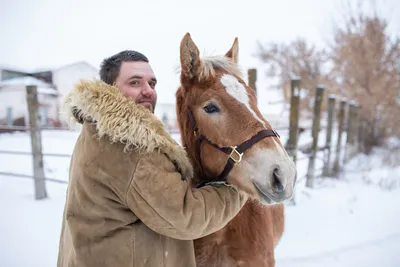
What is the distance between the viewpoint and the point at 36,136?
5.31 m

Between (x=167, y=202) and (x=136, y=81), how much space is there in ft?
2.39

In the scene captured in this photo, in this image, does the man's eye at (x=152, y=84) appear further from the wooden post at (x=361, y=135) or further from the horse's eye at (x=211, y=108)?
the wooden post at (x=361, y=135)

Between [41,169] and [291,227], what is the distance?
4.86m

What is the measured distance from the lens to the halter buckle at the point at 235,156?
143 cm

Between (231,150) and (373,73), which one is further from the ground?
(373,73)

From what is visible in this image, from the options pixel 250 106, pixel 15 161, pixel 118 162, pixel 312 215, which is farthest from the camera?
pixel 15 161

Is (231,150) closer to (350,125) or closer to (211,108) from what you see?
(211,108)

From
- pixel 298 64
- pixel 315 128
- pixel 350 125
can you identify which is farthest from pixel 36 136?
pixel 298 64

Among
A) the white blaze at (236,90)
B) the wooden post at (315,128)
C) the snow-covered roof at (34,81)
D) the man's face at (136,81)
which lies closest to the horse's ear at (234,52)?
the white blaze at (236,90)

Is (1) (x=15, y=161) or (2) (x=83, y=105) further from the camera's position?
(1) (x=15, y=161)

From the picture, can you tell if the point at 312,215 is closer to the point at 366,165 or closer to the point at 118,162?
the point at 118,162

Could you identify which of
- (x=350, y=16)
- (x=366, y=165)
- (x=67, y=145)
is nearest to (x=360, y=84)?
(x=350, y=16)

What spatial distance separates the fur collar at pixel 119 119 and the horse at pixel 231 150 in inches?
10.3

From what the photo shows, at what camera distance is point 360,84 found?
15469 mm
